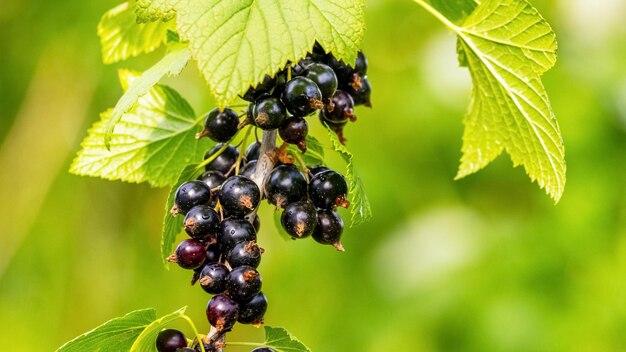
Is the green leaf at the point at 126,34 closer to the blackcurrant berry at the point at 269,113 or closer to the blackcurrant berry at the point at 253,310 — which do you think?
the blackcurrant berry at the point at 269,113

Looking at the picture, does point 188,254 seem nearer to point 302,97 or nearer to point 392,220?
point 302,97

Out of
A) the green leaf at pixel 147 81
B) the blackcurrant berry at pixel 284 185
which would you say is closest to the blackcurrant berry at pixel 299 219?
the blackcurrant berry at pixel 284 185

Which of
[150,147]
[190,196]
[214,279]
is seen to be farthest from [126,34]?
[214,279]

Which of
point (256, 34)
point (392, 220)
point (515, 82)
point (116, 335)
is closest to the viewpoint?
point (256, 34)

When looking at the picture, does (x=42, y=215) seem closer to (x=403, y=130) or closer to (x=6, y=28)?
(x=6, y=28)

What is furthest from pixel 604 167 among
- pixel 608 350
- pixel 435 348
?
pixel 435 348
